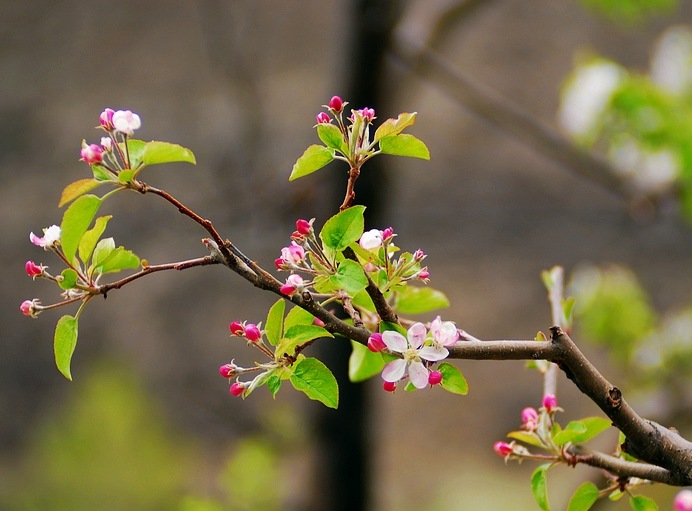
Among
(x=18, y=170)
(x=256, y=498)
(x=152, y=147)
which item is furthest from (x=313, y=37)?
(x=152, y=147)

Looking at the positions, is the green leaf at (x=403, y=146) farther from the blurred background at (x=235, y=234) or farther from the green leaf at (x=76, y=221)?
the blurred background at (x=235, y=234)

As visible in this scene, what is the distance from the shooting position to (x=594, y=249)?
2.99 meters

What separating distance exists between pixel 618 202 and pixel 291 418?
174cm

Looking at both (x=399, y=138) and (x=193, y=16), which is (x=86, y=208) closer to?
(x=399, y=138)

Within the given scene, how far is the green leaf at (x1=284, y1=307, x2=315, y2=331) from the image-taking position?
36 cm

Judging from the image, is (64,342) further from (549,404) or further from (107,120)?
(549,404)

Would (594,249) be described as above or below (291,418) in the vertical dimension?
above

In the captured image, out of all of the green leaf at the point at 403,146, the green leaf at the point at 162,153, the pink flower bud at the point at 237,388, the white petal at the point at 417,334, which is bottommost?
the pink flower bud at the point at 237,388

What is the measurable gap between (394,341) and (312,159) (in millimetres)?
81

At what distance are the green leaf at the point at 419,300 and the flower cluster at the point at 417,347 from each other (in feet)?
0.36

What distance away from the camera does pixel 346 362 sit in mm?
1439

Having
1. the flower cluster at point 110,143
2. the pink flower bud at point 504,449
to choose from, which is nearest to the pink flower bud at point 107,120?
the flower cluster at point 110,143

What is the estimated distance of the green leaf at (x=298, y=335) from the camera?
1.11 ft

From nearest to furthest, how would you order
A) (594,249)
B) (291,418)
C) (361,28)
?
(361,28) < (291,418) < (594,249)
